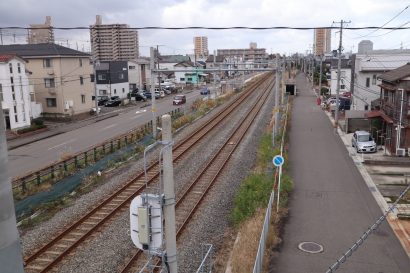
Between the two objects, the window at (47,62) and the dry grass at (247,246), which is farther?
the window at (47,62)

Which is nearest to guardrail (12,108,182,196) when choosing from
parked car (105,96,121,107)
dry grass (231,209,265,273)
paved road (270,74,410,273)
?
dry grass (231,209,265,273)

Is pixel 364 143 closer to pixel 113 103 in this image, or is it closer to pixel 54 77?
A: pixel 54 77

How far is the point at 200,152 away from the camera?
22750 mm

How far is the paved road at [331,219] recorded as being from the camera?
10.4 m

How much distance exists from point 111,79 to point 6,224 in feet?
183

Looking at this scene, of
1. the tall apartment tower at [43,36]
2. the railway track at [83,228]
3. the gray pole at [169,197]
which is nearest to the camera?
the gray pole at [169,197]

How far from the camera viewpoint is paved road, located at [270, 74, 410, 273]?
1037 cm

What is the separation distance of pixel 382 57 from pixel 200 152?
2723 centimetres

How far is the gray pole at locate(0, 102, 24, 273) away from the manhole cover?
9263mm

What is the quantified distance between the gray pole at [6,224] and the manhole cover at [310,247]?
9263 mm

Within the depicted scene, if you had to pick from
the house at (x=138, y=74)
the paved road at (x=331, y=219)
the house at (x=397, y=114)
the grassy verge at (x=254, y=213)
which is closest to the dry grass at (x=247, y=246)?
the grassy verge at (x=254, y=213)

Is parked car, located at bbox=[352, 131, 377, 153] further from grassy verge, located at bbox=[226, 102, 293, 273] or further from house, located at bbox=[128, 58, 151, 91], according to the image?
house, located at bbox=[128, 58, 151, 91]

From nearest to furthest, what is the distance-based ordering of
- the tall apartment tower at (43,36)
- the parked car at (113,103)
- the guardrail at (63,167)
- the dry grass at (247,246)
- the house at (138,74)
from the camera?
1. the dry grass at (247,246)
2. the guardrail at (63,167)
3. the parked car at (113,103)
4. the house at (138,74)
5. the tall apartment tower at (43,36)

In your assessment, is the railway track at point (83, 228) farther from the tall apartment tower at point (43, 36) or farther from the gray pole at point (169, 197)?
the tall apartment tower at point (43, 36)
